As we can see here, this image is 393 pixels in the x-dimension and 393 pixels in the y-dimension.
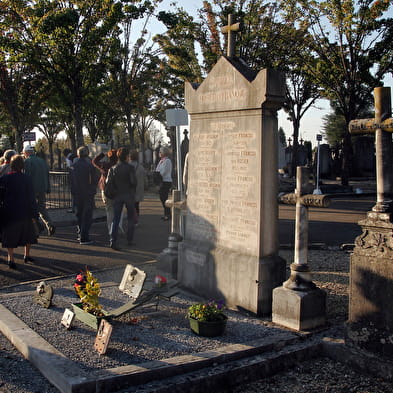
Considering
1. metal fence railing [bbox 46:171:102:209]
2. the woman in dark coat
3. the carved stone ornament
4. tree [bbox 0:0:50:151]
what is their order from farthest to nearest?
tree [bbox 0:0:50:151] < metal fence railing [bbox 46:171:102:209] < the woman in dark coat < the carved stone ornament

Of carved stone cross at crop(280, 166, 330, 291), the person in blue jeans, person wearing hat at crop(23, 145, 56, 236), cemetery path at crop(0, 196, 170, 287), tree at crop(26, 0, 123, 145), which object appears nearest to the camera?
carved stone cross at crop(280, 166, 330, 291)

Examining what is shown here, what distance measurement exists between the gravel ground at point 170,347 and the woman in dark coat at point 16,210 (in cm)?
216

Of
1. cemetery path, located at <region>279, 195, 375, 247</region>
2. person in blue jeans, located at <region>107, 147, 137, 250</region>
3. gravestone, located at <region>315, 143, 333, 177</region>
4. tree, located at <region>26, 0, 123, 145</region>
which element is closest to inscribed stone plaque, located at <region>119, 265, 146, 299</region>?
person in blue jeans, located at <region>107, 147, 137, 250</region>

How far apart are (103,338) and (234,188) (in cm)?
250

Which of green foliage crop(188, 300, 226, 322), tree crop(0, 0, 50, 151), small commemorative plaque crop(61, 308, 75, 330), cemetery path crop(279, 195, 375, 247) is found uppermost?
tree crop(0, 0, 50, 151)

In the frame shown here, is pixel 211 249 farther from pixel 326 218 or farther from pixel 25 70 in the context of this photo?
pixel 25 70

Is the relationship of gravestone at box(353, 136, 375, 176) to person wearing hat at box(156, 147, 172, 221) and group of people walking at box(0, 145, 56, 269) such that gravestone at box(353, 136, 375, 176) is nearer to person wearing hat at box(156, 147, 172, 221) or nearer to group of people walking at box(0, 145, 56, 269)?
person wearing hat at box(156, 147, 172, 221)

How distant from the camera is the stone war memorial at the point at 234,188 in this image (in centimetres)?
577

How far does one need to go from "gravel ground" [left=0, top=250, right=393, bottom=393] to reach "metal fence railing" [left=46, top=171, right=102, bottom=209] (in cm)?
1027

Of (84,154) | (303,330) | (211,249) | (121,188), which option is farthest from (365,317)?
(84,154)

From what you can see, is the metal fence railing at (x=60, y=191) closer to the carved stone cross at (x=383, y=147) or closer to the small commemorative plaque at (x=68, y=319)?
the small commemorative plaque at (x=68, y=319)

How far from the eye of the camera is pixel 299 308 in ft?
17.2

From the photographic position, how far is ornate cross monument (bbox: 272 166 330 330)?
5.28 m

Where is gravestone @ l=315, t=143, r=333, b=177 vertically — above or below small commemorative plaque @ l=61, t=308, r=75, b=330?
above
